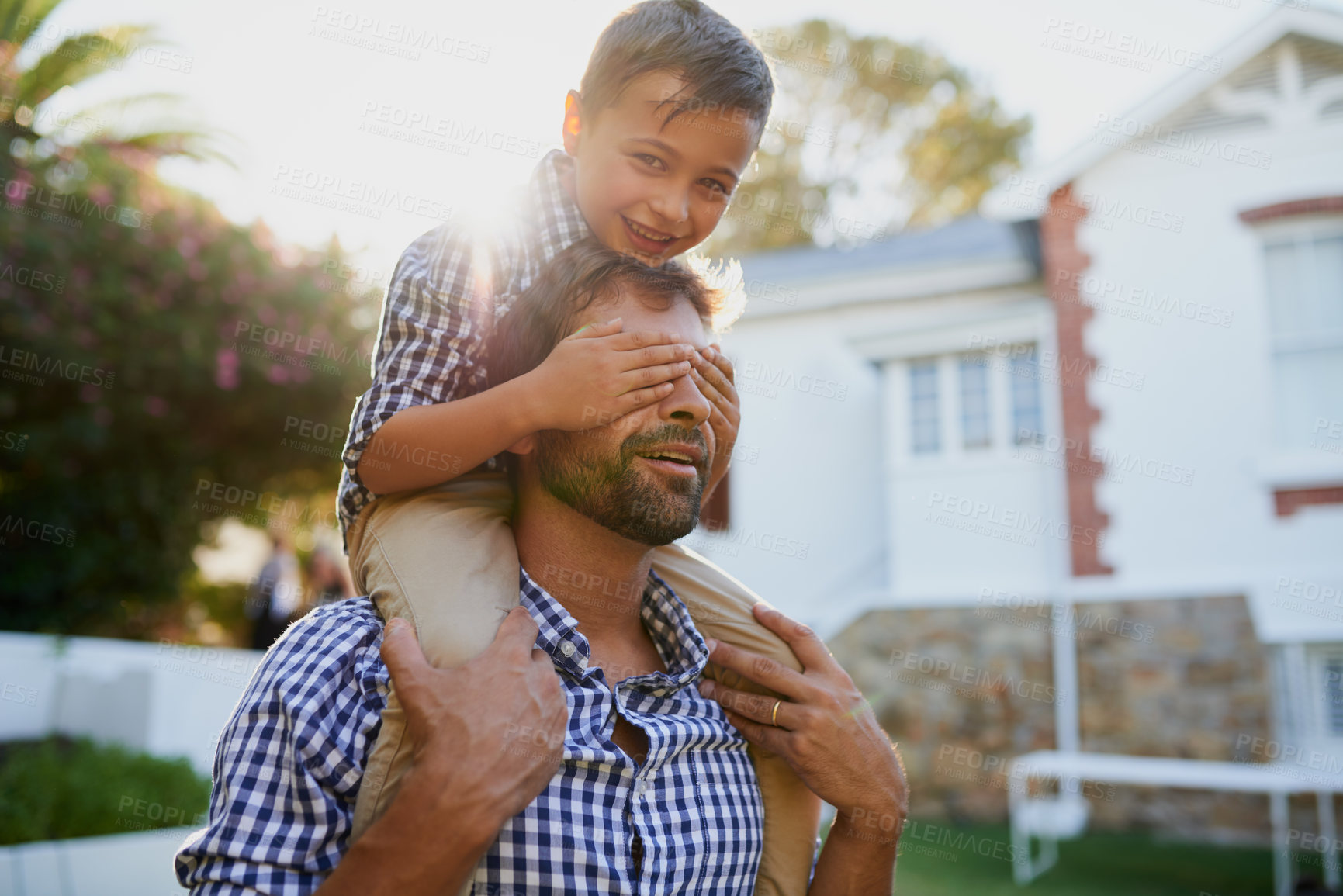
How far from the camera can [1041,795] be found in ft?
30.3

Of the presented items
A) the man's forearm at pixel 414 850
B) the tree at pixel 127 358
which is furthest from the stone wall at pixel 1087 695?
the man's forearm at pixel 414 850

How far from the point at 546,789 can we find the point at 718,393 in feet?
2.78

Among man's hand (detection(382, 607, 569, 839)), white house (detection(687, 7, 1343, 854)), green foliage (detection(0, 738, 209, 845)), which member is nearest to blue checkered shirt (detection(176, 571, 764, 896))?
man's hand (detection(382, 607, 569, 839))

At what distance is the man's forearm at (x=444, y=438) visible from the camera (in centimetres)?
187

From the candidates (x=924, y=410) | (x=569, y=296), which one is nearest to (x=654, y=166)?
(x=569, y=296)

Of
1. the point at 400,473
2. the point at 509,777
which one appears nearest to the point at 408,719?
the point at 509,777

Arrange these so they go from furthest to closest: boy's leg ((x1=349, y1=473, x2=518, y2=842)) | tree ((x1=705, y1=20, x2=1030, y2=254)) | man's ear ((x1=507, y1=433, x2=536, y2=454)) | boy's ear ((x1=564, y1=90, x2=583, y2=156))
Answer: tree ((x1=705, y1=20, x2=1030, y2=254)) → boy's ear ((x1=564, y1=90, x2=583, y2=156)) → man's ear ((x1=507, y1=433, x2=536, y2=454)) → boy's leg ((x1=349, y1=473, x2=518, y2=842))

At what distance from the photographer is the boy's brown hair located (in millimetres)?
2607

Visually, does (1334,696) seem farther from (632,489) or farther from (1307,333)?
(632,489)

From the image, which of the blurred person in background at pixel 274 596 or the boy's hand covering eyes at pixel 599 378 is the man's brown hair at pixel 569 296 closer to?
the boy's hand covering eyes at pixel 599 378

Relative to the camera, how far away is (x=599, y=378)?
1.83 m

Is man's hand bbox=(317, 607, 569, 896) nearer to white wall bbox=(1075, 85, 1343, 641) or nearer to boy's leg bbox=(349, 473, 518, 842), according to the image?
boy's leg bbox=(349, 473, 518, 842)

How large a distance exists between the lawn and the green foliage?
427cm

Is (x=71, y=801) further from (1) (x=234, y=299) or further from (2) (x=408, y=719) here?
(1) (x=234, y=299)
